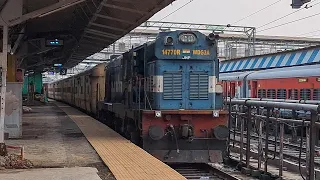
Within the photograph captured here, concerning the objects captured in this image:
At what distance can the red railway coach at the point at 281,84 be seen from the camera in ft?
59.6

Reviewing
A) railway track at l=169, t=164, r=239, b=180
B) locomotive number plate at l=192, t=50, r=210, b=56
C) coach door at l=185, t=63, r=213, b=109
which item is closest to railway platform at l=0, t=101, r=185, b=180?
railway track at l=169, t=164, r=239, b=180

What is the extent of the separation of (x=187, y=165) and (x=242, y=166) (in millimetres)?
1439

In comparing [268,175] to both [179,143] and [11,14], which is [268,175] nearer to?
[179,143]

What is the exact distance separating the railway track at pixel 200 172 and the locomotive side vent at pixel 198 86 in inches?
70.6

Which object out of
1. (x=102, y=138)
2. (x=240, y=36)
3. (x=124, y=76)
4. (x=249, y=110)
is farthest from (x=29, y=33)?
(x=240, y=36)

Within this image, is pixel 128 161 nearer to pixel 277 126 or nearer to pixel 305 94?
pixel 277 126

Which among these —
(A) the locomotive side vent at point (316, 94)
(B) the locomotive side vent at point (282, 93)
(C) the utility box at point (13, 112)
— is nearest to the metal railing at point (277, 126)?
(A) the locomotive side vent at point (316, 94)

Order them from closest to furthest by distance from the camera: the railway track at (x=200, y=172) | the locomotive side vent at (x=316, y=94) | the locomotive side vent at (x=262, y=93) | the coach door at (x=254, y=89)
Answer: the railway track at (x=200, y=172), the locomotive side vent at (x=316, y=94), the locomotive side vent at (x=262, y=93), the coach door at (x=254, y=89)

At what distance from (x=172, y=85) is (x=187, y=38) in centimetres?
125

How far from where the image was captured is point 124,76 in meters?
14.4

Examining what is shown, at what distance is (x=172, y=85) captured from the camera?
11.8 meters

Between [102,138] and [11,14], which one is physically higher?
[11,14]

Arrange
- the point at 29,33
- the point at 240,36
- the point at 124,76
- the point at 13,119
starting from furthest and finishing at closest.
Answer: the point at 240,36 → the point at 29,33 → the point at 124,76 → the point at 13,119

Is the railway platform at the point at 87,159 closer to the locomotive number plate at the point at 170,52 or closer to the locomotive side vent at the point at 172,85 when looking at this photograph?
the locomotive side vent at the point at 172,85
